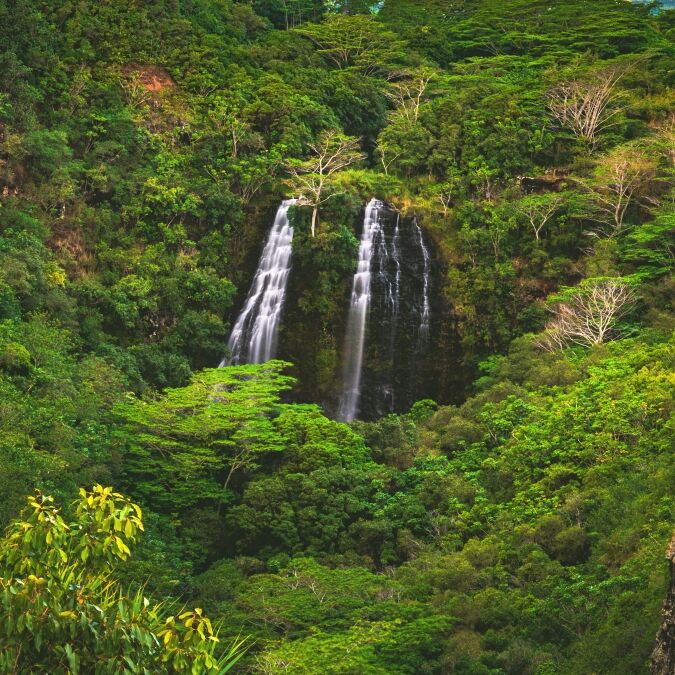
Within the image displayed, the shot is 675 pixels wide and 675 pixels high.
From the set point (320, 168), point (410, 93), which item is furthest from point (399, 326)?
point (410, 93)

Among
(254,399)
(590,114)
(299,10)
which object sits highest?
(299,10)

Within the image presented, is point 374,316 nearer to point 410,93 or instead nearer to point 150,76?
point 410,93

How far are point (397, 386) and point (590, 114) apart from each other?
12179mm

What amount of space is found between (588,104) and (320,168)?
31.3 ft

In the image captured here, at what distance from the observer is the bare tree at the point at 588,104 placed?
34000 mm

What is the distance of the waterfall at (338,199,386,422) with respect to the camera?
30.0 meters

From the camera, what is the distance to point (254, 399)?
2338 centimetres

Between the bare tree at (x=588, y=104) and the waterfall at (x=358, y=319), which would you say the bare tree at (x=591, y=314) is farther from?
the bare tree at (x=588, y=104)

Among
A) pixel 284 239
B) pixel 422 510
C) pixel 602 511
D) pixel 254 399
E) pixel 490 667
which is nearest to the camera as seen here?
pixel 490 667

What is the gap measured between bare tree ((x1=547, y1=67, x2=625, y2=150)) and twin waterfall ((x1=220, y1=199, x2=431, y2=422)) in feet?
22.2

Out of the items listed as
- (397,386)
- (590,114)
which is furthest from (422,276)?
(590,114)

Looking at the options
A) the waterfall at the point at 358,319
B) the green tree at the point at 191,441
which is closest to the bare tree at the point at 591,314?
the waterfall at the point at 358,319

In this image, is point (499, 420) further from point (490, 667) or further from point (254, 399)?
point (490, 667)

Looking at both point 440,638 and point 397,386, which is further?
point 397,386
